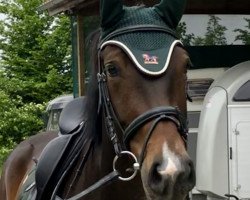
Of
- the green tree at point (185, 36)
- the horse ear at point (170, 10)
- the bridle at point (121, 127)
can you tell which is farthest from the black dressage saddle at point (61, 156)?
the green tree at point (185, 36)

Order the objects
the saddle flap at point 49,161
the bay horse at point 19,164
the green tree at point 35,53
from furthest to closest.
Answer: the green tree at point 35,53 → the bay horse at point 19,164 → the saddle flap at point 49,161

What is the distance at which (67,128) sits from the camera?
4227 mm

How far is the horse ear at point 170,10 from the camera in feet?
10.6

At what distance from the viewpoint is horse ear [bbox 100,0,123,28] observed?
3127 mm

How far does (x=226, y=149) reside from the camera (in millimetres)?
7672

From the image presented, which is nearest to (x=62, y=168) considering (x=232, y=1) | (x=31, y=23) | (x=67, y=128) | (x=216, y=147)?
(x=67, y=128)

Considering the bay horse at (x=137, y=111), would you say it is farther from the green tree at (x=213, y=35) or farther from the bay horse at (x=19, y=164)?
the green tree at (x=213, y=35)

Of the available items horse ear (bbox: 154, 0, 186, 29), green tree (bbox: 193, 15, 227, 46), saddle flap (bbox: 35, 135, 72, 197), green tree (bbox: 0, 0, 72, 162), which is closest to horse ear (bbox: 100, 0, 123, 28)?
horse ear (bbox: 154, 0, 186, 29)

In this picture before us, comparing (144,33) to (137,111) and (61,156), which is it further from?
(61,156)

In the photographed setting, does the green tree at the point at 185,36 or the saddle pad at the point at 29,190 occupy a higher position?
the green tree at the point at 185,36

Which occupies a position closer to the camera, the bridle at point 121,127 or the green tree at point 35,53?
the bridle at point 121,127

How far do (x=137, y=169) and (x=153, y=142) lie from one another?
0.20 metres

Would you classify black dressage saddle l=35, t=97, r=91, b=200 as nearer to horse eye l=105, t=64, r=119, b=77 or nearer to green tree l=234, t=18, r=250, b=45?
horse eye l=105, t=64, r=119, b=77

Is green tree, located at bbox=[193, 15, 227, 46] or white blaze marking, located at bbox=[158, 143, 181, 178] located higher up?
green tree, located at bbox=[193, 15, 227, 46]
